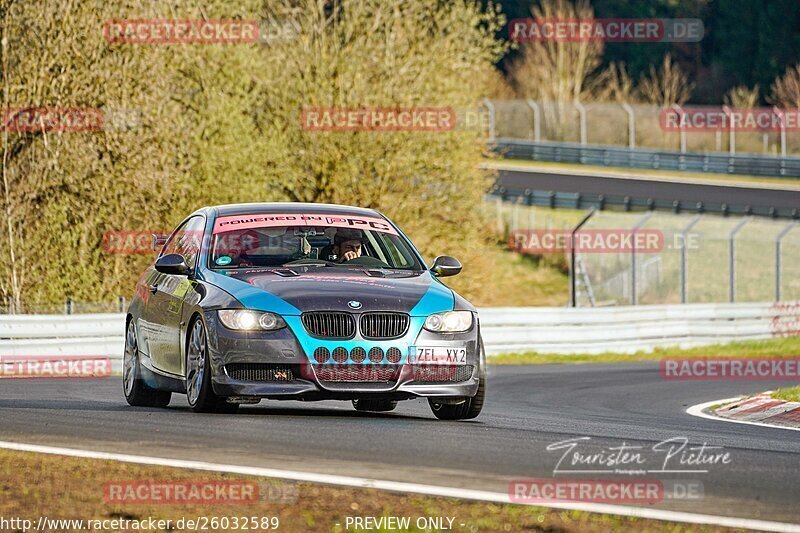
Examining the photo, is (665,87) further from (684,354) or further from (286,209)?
(286,209)

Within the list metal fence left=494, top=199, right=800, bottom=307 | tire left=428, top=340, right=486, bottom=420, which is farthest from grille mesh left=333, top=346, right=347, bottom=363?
metal fence left=494, top=199, right=800, bottom=307

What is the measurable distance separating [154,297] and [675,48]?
84.2 m

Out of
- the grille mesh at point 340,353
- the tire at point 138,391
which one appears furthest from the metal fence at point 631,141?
the grille mesh at point 340,353

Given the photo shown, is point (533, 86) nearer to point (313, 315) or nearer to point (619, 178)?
point (619, 178)

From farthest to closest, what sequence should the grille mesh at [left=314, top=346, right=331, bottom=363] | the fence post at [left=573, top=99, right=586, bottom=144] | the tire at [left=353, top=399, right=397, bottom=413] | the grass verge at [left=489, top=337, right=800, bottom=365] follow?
the fence post at [left=573, top=99, right=586, bottom=144]
the grass verge at [left=489, top=337, right=800, bottom=365]
the tire at [left=353, top=399, right=397, bottom=413]
the grille mesh at [left=314, top=346, right=331, bottom=363]

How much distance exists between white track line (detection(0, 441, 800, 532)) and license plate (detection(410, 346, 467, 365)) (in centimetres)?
269

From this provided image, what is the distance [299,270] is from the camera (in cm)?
1110

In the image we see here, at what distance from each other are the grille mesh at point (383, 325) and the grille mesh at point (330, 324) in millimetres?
91

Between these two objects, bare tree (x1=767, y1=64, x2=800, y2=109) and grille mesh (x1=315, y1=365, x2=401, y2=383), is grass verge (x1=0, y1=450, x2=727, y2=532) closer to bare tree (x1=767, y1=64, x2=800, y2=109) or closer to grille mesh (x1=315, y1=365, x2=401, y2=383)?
grille mesh (x1=315, y1=365, x2=401, y2=383)

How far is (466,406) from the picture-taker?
11062 mm

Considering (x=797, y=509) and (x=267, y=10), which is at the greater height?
(x=267, y=10)

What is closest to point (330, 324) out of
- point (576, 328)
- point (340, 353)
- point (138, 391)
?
point (340, 353)

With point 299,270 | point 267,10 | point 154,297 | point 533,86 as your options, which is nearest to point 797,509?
point 299,270

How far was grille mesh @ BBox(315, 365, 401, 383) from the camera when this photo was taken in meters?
10.2
